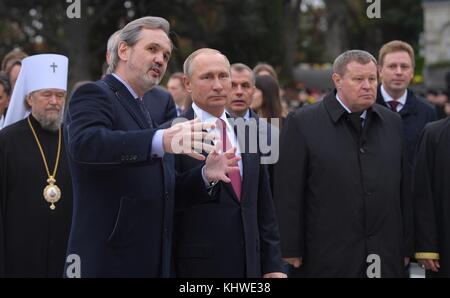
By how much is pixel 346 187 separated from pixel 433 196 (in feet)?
2.89

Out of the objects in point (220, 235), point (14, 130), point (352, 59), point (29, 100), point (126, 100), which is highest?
point (352, 59)

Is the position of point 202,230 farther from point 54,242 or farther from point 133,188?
point 54,242

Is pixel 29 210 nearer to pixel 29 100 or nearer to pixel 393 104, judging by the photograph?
pixel 29 100

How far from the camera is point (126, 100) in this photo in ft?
13.3

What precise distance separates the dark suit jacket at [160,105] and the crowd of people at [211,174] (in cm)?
2

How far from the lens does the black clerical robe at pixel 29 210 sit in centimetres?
566

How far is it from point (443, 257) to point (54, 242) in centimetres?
270

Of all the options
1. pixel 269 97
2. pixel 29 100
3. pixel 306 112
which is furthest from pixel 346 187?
pixel 29 100

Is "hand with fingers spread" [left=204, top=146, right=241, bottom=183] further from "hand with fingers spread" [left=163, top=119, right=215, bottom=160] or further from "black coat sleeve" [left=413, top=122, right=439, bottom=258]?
"black coat sleeve" [left=413, top=122, right=439, bottom=258]

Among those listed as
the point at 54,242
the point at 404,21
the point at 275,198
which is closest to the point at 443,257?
the point at 275,198

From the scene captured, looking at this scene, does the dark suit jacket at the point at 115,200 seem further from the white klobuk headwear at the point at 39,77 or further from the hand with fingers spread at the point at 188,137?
the white klobuk headwear at the point at 39,77

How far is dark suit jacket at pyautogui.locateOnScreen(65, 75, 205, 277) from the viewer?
385 centimetres

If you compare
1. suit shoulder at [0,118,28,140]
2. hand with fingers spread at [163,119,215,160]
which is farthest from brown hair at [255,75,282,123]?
hand with fingers spread at [163,119,215,160]

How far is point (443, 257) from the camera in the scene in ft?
20.2
